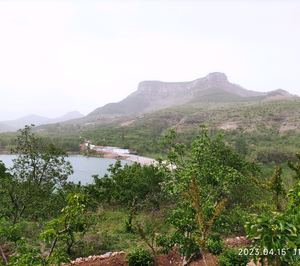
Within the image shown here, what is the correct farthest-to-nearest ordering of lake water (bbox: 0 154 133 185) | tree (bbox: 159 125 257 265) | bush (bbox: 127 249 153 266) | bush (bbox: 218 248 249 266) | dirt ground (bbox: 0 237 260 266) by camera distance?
lake water (bbox: 0 154 133 185)
dirt ground (bbox: 0 237 260 266)
bush (bbox: 127 249 153 266)
bush (bbox: 218 248 249 266)
tree (bbox: 159 125 257 265)

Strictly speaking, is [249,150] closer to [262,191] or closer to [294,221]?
[262,191]

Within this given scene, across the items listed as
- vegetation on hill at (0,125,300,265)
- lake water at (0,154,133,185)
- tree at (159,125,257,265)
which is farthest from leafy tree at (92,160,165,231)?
lake water at (0,154,133,185)

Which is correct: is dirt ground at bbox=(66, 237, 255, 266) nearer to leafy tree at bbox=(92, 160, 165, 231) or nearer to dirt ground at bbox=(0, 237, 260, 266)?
dirt ground at bbox=(0, 237, 260, 266)

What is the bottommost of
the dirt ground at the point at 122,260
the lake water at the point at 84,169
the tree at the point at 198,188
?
the lake water at the point at 84,169

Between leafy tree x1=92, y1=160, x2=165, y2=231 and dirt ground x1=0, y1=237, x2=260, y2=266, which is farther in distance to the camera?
leafy tree x1=92, y1=160, x2=165, y2=231

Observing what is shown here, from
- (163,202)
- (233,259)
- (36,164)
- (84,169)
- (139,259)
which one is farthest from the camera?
(84,169)

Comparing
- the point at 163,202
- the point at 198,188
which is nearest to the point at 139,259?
the point at 198,188

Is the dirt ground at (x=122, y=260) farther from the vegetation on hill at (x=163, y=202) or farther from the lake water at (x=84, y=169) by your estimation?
the lake water at (x=84, y=169)

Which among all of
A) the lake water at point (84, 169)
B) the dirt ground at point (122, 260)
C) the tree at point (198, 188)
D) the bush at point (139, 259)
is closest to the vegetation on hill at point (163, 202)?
the tree at point (198, 188)

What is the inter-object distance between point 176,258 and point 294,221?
195 inches

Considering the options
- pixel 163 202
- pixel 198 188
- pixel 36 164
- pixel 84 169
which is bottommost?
pixel 84 169

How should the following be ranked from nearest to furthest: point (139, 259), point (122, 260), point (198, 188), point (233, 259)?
1. point (198, 188)
2. point (233, 259)
3. point (139, 259)
4. point (122, 260)

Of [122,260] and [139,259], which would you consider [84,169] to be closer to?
[122,260]

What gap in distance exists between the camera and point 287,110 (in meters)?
56.3
